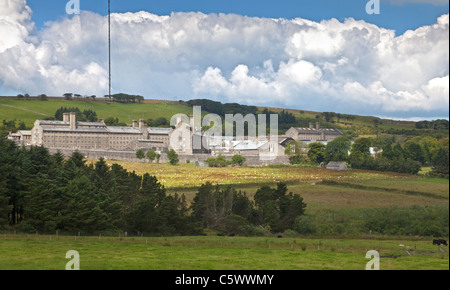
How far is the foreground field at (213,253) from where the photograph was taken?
26.1 metres

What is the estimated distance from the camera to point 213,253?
1243 inches

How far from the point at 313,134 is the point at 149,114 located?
44690 millimetres

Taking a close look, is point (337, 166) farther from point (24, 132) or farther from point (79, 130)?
point (24, 132)

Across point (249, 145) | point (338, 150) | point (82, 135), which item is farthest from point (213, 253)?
point (82, 135)

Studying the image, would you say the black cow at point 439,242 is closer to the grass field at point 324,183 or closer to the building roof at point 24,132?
the grass field at point 324,183

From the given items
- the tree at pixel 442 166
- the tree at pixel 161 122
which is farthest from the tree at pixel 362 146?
the tree at pixel 161 122

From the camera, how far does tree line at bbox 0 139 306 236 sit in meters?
39.6

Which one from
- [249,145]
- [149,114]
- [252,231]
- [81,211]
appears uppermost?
[149,114]

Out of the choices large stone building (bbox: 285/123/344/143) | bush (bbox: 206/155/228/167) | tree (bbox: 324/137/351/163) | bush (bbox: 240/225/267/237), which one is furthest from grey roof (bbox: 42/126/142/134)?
bush (bbox: 240/225/267/237)

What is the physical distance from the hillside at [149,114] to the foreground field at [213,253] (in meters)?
81.8

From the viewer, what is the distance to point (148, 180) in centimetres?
5194

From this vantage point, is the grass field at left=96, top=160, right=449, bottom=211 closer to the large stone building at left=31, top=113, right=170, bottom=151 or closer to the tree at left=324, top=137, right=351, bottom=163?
the tree at left=324, top=137, right=351, bottom=163
